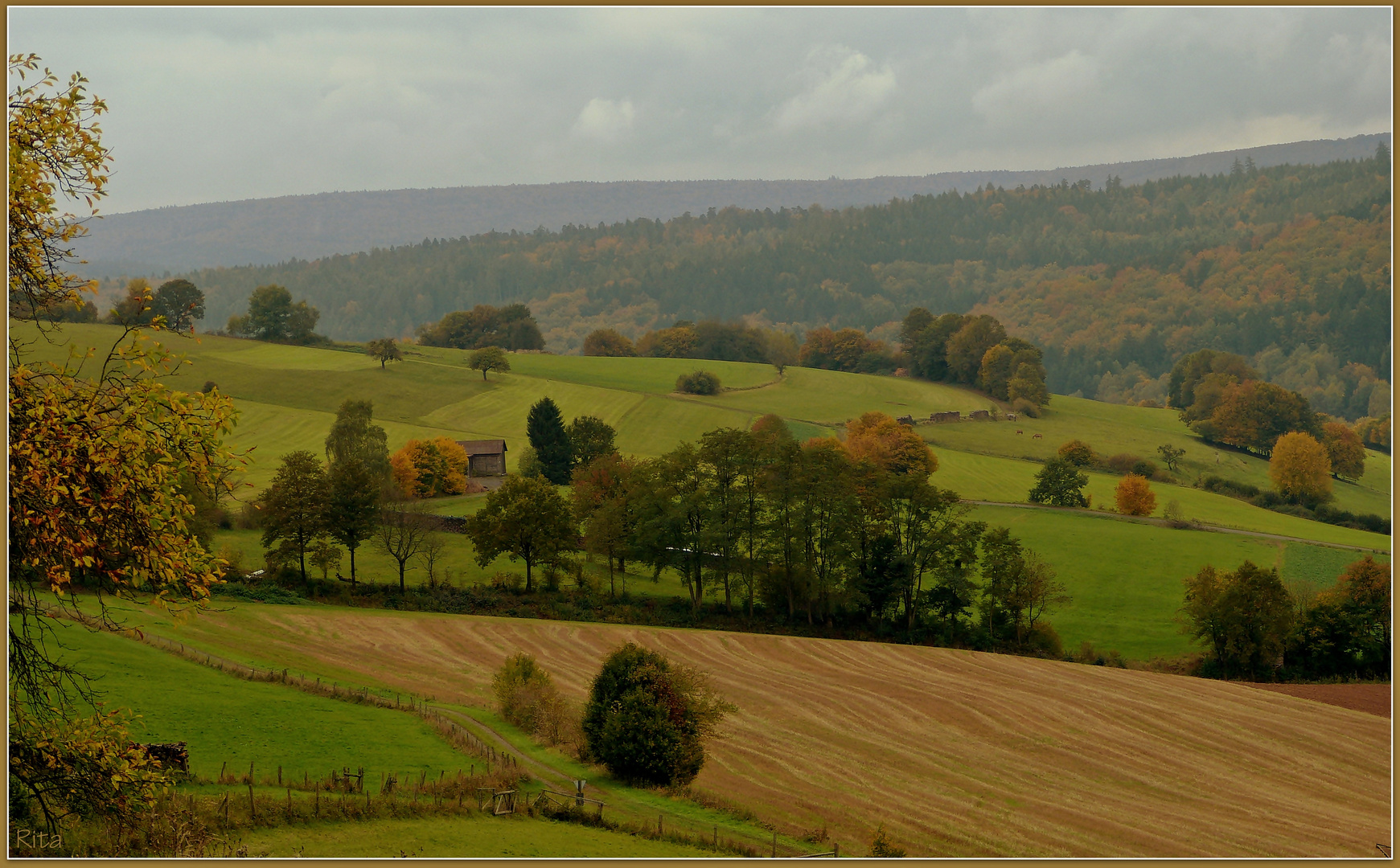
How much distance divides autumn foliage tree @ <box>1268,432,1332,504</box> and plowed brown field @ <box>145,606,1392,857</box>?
54.9 m

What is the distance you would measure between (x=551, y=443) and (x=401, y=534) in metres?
27.5

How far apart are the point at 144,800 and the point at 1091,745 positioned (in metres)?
34.6

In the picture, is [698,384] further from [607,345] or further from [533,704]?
[533,704]

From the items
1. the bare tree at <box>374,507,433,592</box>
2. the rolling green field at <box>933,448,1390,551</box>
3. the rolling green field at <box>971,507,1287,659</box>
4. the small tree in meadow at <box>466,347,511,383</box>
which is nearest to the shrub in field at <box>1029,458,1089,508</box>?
the rolling green field at <box>933,448,1390,551</box>

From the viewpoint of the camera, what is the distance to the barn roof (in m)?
90.3

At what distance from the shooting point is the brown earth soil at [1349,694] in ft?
158

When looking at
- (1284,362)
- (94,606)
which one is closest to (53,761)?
(94,606)

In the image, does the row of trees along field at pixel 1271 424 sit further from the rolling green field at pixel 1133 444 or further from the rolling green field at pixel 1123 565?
the rolling green field at pixel 1123 565

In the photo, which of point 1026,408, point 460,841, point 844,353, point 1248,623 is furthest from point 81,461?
point 844,353

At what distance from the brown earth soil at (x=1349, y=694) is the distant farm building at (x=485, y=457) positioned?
60.2 metres

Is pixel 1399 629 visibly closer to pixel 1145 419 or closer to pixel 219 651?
pixel 219 651

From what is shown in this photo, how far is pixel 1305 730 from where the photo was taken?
43375 mm

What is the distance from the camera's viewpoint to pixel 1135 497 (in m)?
88.2

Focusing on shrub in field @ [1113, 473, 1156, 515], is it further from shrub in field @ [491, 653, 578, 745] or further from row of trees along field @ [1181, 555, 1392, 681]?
shrub in field @ [491, 653, 578, 745]
